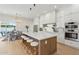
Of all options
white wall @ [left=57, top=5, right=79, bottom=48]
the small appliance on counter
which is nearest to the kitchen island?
white wall @ [left=57, top=5, right=79, bottom=48]

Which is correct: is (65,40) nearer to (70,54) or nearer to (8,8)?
(70,54)

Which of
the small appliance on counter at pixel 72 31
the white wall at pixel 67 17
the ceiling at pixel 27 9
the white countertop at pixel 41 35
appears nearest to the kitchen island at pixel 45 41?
the white countertop at pixel 41 35

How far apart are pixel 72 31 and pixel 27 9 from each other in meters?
1.24

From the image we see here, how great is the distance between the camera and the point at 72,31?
8.27 feet

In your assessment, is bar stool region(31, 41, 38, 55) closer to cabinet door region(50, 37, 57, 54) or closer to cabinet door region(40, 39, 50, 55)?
cabinet door region(40, 39, 50, 55)

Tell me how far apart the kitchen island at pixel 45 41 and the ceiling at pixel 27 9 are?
47cm

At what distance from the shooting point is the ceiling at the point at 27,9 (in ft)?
7.94

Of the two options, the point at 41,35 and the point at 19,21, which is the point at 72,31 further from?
the point at 19,21

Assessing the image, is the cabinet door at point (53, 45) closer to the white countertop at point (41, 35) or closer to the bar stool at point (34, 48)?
the white countertop at point (41, 35)

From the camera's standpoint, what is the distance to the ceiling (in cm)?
242

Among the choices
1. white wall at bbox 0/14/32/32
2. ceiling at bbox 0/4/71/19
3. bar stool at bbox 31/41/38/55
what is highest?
ceiling at bbox 0/4/71/19

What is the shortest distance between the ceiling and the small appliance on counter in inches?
18.4
